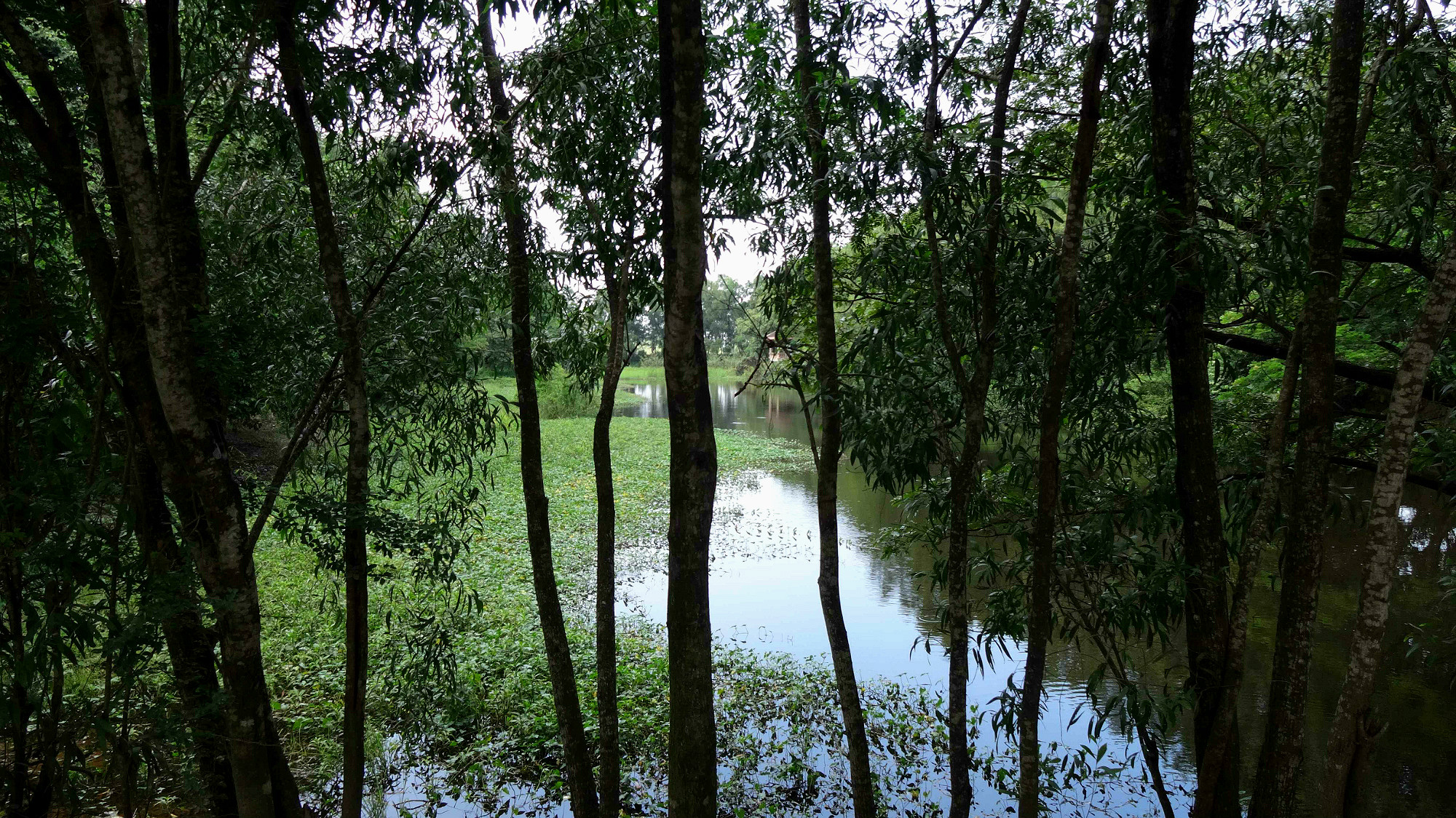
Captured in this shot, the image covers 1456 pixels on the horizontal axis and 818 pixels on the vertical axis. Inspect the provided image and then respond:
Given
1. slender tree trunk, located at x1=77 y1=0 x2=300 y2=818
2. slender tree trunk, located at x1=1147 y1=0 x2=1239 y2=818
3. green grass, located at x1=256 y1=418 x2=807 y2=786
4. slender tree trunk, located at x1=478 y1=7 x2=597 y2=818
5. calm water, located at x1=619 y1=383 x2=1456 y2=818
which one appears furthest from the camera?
calm water, located at x1=619 y1=383 x2=1456 y2=818

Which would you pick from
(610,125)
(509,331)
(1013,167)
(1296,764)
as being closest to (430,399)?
(509,331)

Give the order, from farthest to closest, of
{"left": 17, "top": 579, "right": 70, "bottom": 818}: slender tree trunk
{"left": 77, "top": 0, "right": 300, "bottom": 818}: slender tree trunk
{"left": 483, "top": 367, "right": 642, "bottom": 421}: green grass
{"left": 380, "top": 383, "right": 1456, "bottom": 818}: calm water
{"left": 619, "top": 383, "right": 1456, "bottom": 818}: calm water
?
{"left": 483, "top": 367, "right": 642, "bottom": 421}: green grass < {"left": 619, "top": 383, "right": 1456, "bottom": 818}: calm water < {"left": 380, "top": 383, "right": 1456, "bottom": 818}: calm water < {"left": 17, "top": 579, "right": 70, "bottom": 818}: slender tree trunk < {"left": 77, "top": 0, "right": 300, "bottom": 818}: slender tree trunk

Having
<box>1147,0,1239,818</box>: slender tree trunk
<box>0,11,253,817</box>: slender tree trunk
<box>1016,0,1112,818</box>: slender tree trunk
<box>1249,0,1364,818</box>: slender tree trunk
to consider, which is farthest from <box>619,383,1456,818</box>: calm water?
<box>0,11,253,817</box>: slender tree trunk

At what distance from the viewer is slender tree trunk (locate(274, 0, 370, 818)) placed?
3150mm

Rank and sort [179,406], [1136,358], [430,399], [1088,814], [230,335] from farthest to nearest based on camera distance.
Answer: [1088,814] → [430,399] → [1136,358] → [230,335] → [179,406]

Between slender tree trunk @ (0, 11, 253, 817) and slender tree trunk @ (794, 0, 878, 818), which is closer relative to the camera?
slender tree trunk @ (0, 11, 253, 817)

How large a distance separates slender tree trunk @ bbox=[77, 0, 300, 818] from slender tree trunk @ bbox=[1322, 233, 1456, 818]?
13.2 feet

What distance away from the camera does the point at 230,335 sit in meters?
3.08

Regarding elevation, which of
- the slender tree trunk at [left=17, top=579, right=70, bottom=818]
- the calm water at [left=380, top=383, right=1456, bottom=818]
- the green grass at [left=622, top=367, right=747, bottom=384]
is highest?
the green grass at [left=622, top=367, right=747, bottom=384]

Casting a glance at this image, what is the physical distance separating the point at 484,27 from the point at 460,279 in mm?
1197

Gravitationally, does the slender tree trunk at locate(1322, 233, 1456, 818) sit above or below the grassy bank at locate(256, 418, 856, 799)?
above

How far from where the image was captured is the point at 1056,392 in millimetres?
3061

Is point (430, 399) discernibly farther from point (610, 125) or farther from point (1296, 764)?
point (1296, 764)

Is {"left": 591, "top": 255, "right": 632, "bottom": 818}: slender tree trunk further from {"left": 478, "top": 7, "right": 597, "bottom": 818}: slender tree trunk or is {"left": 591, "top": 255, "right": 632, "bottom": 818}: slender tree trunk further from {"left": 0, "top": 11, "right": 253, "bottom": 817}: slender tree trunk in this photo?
{"left": 0, "top": 11, "right": 253, "bottom": 817}: slender tree trunk
